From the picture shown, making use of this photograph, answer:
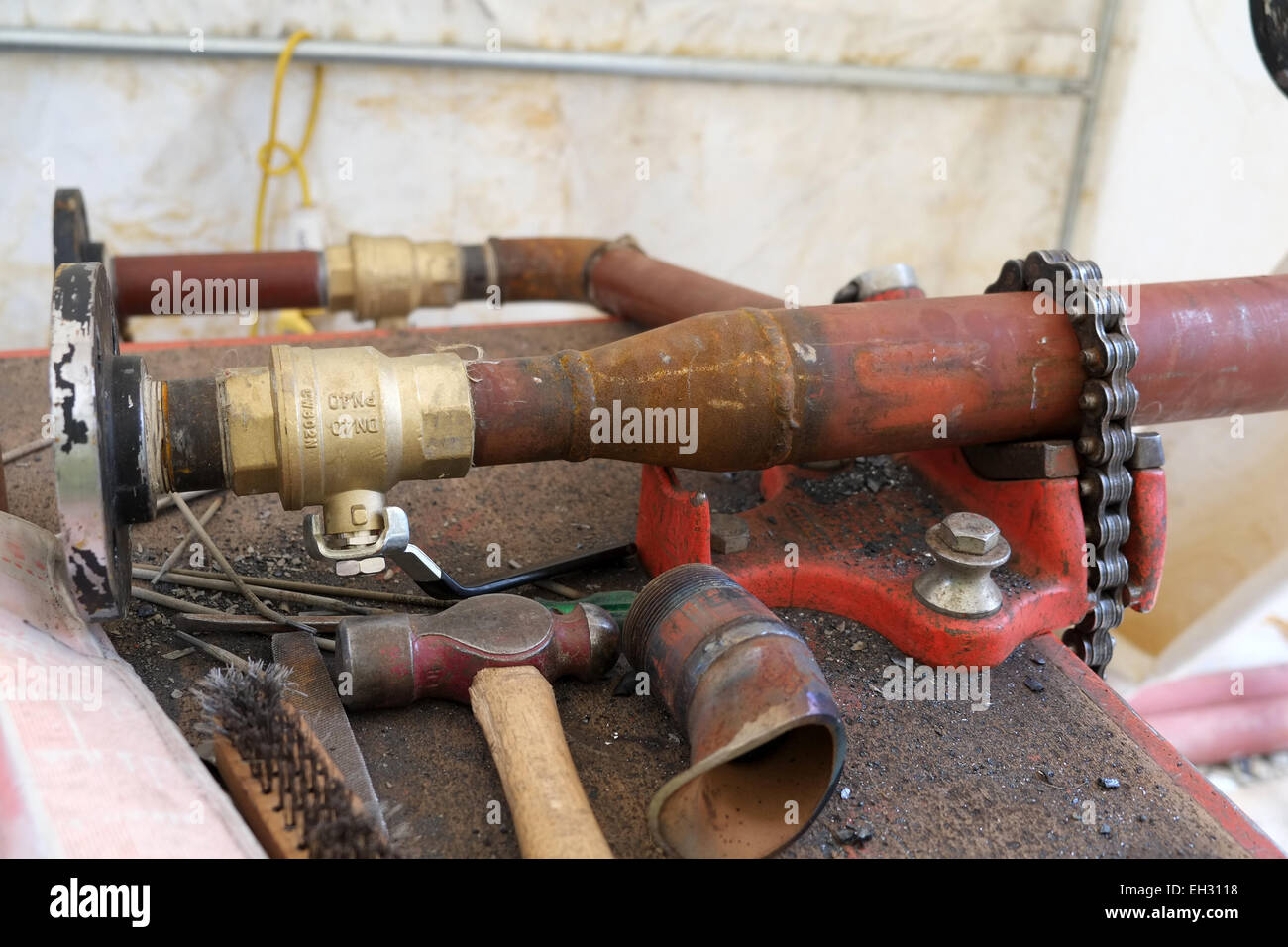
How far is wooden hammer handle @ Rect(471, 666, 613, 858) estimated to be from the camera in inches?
38.2

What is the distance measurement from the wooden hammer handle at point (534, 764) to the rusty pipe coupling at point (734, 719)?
0.26ft

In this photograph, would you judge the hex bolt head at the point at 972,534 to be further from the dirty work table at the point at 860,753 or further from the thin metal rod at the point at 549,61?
the thin metal rod at the point at 549,61

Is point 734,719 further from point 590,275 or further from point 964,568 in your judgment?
point 590,275

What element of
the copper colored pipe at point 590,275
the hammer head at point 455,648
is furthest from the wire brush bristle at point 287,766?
the copper colored pipe at point 590,275

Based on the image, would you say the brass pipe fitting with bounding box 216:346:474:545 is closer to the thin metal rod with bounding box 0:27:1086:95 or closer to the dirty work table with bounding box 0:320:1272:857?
the dirty work table with bounding box 0:320:1272:857

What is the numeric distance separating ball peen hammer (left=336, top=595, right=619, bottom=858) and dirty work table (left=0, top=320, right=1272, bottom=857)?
5cm

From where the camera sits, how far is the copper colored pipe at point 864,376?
129cm

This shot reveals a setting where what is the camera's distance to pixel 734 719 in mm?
986

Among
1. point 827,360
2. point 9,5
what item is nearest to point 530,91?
point 9,5

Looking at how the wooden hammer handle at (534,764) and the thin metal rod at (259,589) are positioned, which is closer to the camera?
the wooden hammer handle at (534,764)

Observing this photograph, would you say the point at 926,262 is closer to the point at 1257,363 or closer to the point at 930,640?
the point at 1257,363

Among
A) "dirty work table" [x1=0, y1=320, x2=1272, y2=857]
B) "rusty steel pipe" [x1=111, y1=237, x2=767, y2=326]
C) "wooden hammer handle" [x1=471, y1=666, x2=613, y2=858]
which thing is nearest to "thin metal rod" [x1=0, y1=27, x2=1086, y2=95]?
"rusty steel pipe" [x1=111, y1=237, x2=767, y2=326]

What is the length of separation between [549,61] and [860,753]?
9.04 feet

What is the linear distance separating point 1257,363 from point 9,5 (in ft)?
10.4
